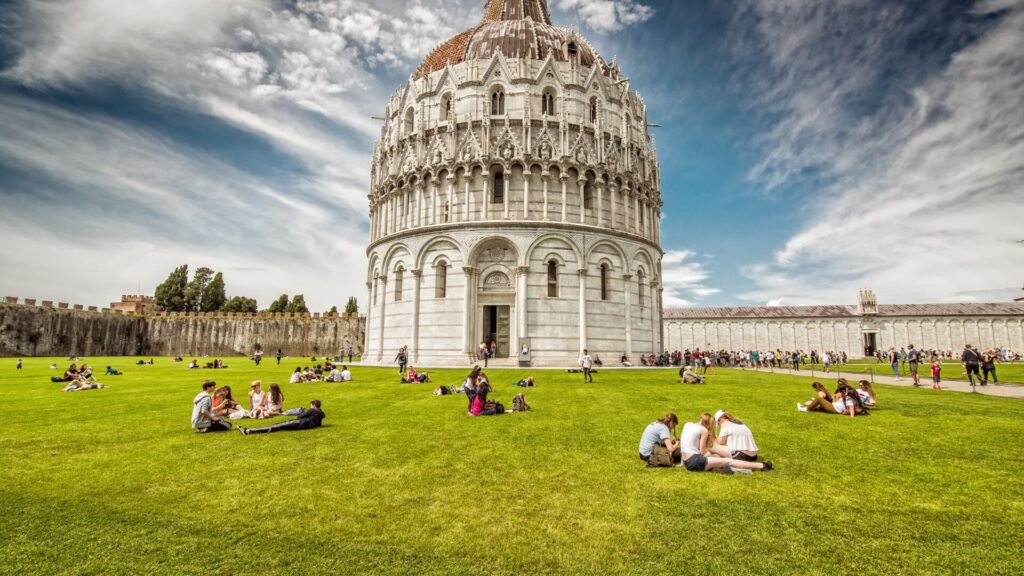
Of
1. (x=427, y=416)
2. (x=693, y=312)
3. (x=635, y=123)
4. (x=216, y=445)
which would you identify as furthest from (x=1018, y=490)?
(x=693, y=312)

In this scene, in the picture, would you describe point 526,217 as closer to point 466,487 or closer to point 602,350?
point 602,350

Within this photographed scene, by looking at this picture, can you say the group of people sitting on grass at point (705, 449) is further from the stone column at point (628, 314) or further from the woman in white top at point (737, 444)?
the stone column at point (628, 314)

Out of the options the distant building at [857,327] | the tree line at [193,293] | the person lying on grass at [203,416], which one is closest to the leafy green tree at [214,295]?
the tree line at [193,293]

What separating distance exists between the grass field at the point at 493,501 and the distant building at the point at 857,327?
8104 centimetres

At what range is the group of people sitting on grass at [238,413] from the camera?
10.6 meters

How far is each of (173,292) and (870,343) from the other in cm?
11799

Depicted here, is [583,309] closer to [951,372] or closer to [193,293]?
[951,372]

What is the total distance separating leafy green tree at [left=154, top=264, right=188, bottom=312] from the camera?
8038cm

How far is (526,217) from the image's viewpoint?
33469 mm

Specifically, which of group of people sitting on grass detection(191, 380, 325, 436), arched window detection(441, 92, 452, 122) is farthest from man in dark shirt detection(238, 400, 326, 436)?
arched window detection(441, 92, 452, 122)

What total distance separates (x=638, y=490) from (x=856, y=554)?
8.37 feet

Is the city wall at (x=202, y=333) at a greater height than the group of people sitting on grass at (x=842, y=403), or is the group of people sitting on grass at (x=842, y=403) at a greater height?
the city wall at (x=202, y=333)

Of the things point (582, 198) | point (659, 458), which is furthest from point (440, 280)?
point (659, 458)

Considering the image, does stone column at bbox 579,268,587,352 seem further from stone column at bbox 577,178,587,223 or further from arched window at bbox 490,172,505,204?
arched window at bbox 490,172,505,204
